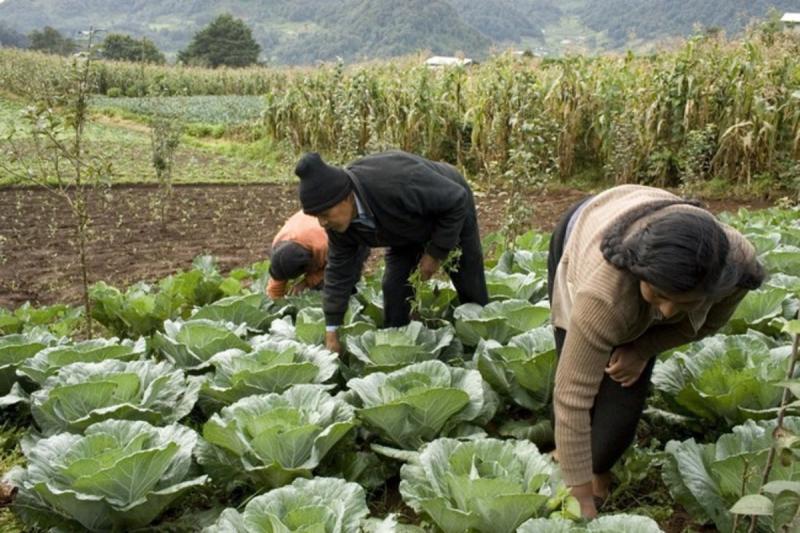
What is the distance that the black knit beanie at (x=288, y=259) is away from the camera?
398cm

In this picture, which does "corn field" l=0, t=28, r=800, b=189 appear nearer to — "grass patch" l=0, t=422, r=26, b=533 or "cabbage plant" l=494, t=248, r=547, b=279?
"cabbage plant" l=494, t=248, r=547, b=279

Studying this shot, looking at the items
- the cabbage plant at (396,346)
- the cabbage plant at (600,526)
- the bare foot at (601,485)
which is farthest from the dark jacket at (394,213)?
the cabbage plant at (600,526)

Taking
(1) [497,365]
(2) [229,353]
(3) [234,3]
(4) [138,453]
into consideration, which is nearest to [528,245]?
(1) [497,365]

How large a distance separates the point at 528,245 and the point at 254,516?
11.7 ft

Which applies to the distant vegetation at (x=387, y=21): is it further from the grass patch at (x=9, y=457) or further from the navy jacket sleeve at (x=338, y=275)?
the grass patch at (x=9, y=457)

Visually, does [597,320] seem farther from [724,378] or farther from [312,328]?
[312,328]

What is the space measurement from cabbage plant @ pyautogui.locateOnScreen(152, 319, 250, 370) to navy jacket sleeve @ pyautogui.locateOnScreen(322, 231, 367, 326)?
0.40m

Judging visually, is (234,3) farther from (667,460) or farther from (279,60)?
(667,460)

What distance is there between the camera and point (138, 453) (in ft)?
6.77

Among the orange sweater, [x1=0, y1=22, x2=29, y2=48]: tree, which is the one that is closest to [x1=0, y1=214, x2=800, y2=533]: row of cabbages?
the orange sweater

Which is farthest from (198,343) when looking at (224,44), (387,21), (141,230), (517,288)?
(387,21)

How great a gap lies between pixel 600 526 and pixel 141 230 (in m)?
7.40

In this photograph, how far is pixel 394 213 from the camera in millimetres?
3125

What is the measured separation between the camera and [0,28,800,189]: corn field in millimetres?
8891
